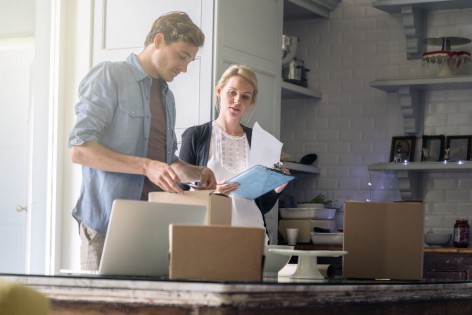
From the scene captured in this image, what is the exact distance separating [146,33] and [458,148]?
2130 mm

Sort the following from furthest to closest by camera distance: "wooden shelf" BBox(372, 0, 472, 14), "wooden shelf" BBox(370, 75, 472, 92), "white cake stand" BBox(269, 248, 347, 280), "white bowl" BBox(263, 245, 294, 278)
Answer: "wooden shelf" BBox(372, 0, 472, 14), "wooden shelf" BBox(370, 75, 472, 92), "white bowl" BBox(263, 245, 294, 278), "white cake stand" BBox(269, 248, 347, 280)

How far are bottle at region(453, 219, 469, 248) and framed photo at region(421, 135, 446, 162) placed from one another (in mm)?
473

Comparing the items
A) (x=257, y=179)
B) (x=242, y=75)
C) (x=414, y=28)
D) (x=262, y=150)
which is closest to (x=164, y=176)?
(x=257, y=179)

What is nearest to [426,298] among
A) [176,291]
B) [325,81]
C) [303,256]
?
[303,256]

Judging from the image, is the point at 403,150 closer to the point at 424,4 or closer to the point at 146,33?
the point at 424,4

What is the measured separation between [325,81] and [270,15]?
84 cm

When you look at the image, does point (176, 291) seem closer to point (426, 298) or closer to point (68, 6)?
point (426, 298)

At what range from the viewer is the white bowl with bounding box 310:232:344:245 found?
6.03 metres

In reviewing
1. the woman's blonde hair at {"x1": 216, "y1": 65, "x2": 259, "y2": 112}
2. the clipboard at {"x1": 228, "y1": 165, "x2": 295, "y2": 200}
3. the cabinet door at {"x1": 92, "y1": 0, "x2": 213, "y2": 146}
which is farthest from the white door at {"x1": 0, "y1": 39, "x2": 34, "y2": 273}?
the clipboard at {"x1": 228, "y1": 165, "x2": 295, "y2": 200}

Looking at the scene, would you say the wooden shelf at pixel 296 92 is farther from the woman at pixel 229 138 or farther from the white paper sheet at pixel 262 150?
the white paper sheet at pixel 262 150

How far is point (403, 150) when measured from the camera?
6375 millimetres

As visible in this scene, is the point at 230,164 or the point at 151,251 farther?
the point at 230,164

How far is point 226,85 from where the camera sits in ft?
16.6

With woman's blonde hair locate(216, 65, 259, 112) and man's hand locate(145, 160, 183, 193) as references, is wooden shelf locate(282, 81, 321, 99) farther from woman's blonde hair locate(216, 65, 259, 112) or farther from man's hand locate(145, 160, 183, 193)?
man's hand locate(145, 160, 183, 193)
